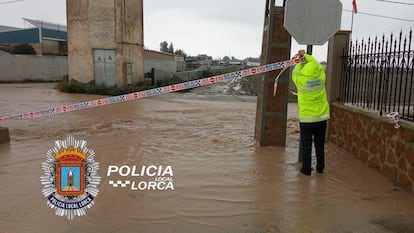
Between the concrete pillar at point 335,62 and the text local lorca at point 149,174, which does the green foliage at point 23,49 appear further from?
the concrete pillar at point 335,62

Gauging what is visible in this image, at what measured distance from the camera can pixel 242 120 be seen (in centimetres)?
1157

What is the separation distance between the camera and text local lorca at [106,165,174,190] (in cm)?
491

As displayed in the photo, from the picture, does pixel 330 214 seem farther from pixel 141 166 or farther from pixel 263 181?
pixel 141 166

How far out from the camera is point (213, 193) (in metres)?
4.70

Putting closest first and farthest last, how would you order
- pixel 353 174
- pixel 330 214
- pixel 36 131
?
pixel 330 214 < pixel 353 174 < pixel 36 131

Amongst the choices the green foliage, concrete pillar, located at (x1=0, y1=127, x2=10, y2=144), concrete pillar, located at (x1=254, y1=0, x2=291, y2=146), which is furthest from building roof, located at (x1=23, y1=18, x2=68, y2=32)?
concrete pillar, located at (x1=254, y1=0, x2=291, y2=146)

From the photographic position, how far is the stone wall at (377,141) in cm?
479

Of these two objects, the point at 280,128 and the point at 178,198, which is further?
the point at 280,128

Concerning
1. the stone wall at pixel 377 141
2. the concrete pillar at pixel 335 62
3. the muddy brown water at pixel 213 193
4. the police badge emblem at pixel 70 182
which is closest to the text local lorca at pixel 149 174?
the muddy brown water at pixel 213 193

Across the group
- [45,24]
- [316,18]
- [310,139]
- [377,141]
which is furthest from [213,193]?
[45,24]

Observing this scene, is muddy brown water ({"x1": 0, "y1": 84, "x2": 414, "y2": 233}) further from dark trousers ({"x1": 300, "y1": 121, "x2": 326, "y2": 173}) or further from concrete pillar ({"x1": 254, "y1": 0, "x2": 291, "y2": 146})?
concrete pillar ({"x1": 254, "y1": 0, "x2": 291, "y2": 146})

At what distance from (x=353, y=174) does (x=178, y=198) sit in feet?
9.14

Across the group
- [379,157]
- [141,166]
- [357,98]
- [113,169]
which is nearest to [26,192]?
[113,169]

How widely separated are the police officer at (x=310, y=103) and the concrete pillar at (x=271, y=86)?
5.95ft
